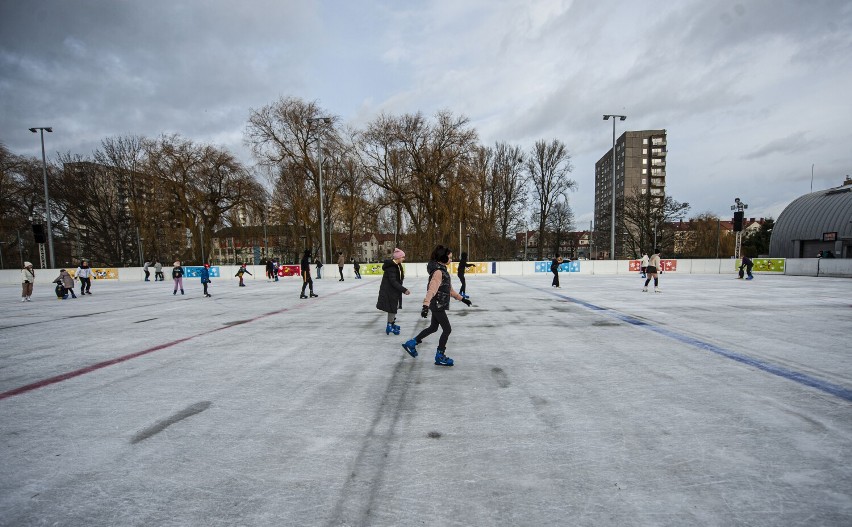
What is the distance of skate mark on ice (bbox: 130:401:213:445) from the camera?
9.51 ft

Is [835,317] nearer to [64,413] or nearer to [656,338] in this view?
[656,338]

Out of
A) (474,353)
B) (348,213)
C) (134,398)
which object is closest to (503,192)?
(348,213)

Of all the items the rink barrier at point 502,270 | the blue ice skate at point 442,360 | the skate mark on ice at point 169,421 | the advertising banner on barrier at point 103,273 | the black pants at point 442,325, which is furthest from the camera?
the advertising banner on barrier at point 103,273

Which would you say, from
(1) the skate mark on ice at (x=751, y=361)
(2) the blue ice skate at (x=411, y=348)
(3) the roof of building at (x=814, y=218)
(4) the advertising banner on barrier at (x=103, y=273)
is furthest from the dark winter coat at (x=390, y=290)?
(3) the roof of building at (x=814, y=218)

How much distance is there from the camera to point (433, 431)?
113 inches

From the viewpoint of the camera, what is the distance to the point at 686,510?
1.93 meters

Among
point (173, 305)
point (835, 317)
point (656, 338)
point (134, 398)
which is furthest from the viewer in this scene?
point (173, 305)

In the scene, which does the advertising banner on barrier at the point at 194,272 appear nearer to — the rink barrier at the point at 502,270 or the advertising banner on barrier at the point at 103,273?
the rink barrier at the point at 502,270

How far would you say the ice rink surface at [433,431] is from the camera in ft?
6.55

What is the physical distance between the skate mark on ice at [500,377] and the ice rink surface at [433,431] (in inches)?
0.9

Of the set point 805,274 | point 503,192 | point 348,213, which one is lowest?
point 805,274

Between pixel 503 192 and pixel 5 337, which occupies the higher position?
pixel 503 192


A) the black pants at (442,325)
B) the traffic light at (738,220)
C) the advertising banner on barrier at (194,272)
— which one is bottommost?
the advertising banner on barrier at (194,272)

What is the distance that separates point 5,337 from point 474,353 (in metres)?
9.02
